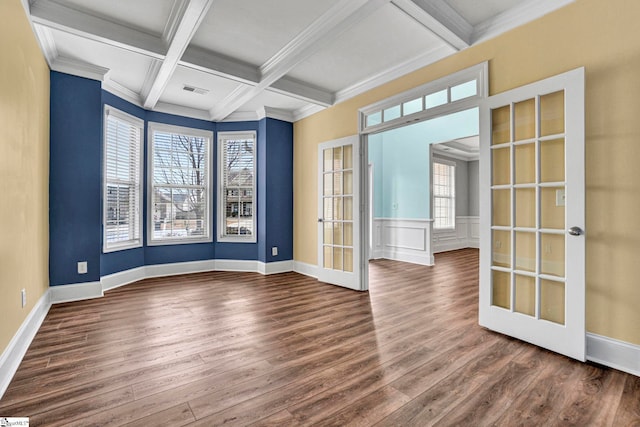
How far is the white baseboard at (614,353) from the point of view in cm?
210

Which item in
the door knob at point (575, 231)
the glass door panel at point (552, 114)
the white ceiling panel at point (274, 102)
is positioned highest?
the white ceiling panel at point (274, 102)

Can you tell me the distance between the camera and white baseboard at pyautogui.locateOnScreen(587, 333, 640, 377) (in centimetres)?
210

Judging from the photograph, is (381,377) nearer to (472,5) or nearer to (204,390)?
(204,390)

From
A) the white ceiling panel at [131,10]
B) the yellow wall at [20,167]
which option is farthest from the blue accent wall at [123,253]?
the white ceiling panel at [131,10]

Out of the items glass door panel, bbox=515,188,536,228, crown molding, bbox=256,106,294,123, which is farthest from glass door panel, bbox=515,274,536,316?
crown molding, bbox=256,106,294,123

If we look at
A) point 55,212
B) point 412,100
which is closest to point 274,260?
point 55,212

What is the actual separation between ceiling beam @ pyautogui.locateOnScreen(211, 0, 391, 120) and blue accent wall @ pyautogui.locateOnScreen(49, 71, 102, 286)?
1.94 meters

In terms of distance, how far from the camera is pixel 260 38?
125 inches

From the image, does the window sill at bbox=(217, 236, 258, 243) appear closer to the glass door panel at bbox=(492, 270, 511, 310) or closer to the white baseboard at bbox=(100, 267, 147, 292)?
the white baseboard at bbox=(100, 267, 147, 292)

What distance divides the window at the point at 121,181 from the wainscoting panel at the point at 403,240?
188 inches

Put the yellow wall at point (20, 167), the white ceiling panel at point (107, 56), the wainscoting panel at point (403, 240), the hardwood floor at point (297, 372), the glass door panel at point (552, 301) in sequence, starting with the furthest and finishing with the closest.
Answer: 1. the wainscoting panel at point (403, 240)
2. the white ceiling panel at point (107, 56)
3. the glass door panel at point (552, 301)
4. the yellow wall at point (20, 167)
5. the hardwood floor at point (297, 372)

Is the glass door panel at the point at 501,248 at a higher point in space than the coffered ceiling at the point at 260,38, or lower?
lower

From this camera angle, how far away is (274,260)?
546 centimetres

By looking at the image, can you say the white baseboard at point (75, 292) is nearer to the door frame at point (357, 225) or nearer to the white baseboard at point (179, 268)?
the white baseboard at point (179, 268)
